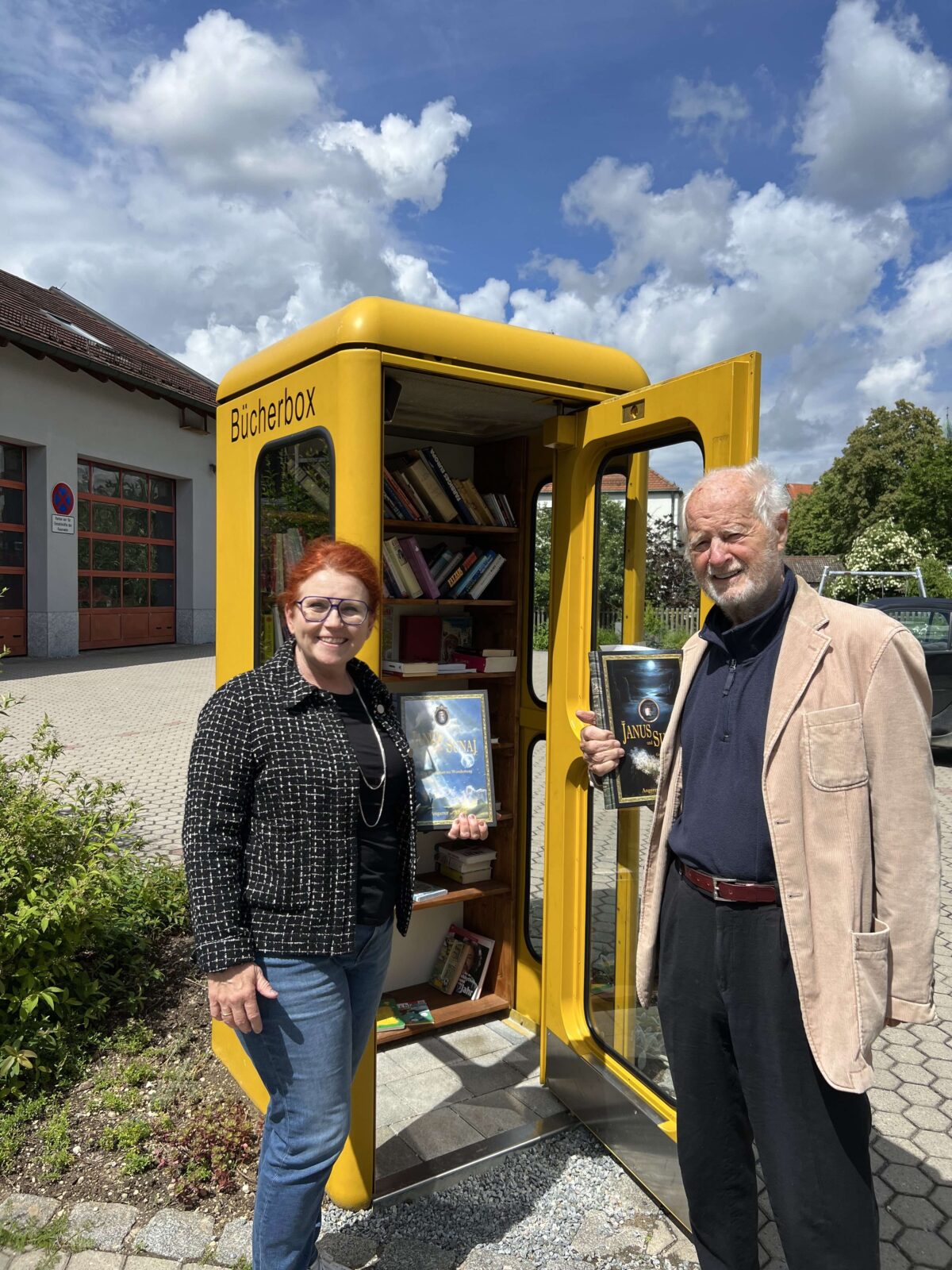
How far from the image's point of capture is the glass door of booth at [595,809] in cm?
325

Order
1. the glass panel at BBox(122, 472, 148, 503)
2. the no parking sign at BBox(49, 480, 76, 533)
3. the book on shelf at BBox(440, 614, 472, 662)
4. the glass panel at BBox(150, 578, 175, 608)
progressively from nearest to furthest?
the book on shelf at BBox(440, 614, 472, 662) → the no parking sign at BBox(49, 480, 76, 533) → the glass panel at BBox(122, 472, 148, 503) → the glass panel at BBox(150, 578, 175, 608)

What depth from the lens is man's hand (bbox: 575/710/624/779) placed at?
2.69 meters

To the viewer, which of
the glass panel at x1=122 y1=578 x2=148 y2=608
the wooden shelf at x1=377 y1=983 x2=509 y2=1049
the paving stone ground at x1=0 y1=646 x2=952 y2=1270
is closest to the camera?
the paving stone ground at x1=0 y1=646 x2=952 y2=1270

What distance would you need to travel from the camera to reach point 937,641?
9.70 m

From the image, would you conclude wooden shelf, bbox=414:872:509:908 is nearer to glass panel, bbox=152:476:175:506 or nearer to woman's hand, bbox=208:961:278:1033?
woman's hand, bbox=208:961:278:1033

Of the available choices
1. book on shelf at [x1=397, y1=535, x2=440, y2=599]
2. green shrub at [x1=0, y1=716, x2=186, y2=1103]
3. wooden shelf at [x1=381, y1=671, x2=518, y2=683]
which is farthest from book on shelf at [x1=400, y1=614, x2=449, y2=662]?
green shrub at [x1=0, y1=716, x2=186, y2=1103]

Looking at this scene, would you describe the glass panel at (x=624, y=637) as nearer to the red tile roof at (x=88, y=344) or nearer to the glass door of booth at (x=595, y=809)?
the glass door of booth at (x=595, y=809)

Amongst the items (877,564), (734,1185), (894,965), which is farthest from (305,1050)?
(877,564)

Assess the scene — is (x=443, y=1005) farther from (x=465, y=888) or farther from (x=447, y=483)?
(x=447, y=483)

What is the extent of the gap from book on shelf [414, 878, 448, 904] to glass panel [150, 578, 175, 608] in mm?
17363

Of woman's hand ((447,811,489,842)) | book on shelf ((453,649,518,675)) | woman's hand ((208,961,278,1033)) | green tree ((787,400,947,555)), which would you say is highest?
green tree ((787,400,947,555))

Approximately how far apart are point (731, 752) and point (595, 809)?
53.0 inches

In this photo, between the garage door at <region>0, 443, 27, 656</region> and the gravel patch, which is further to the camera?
the garage door at <region>0, 443, 27, 656</region>

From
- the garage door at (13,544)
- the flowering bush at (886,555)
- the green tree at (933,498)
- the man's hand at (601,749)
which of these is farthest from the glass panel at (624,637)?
the green tree at (933,498)
